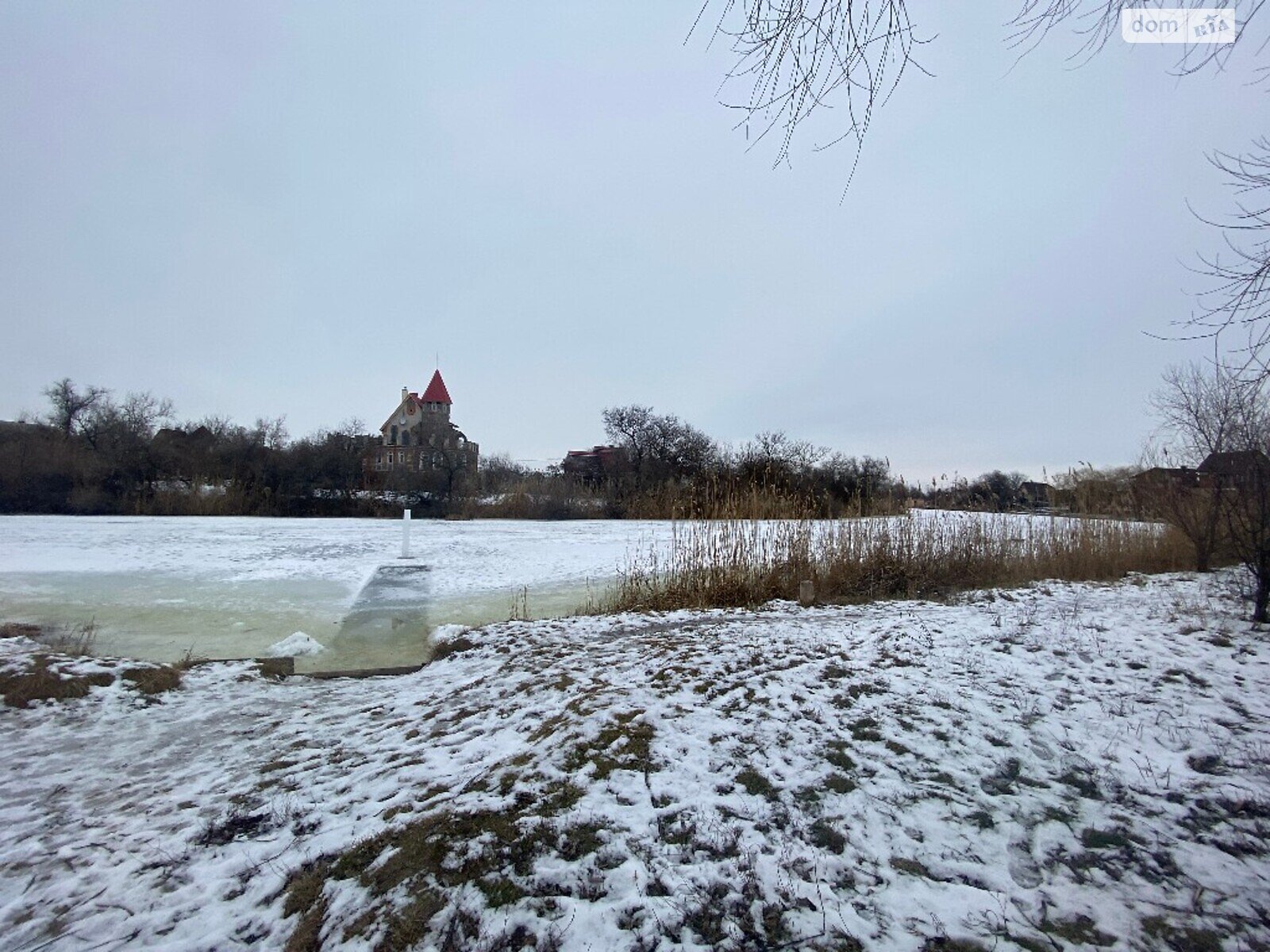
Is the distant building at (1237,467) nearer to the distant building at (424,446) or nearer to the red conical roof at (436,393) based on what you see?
the distant building at (424,446)

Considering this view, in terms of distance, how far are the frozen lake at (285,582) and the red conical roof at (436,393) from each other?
3436 cm

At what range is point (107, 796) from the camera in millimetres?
3355

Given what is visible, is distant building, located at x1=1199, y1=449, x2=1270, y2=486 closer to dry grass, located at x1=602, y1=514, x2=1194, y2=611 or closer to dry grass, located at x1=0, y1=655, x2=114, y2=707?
dry grass, located at x1=602, y1=514, x2=1194, y2=611

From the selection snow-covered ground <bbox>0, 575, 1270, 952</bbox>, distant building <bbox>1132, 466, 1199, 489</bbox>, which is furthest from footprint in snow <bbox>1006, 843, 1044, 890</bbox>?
distant building <bbox>1132, 466, 1199, 489</bbox>

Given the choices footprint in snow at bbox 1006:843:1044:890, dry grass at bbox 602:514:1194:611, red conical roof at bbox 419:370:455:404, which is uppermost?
red conical roof at bbox 419:370:455:404

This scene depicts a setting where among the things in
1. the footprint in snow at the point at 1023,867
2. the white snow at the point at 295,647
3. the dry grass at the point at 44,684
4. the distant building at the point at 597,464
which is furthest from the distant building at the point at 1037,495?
the distant building at the point at 597,464

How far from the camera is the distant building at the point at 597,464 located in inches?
1469

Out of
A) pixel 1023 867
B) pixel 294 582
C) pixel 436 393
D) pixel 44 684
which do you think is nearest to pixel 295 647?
pixel 44 684

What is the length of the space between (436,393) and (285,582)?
150 ft

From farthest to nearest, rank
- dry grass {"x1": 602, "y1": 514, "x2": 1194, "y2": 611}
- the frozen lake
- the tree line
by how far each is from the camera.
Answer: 1. the tree line
2. dry grass {"x1": 602, "y1": 514, "x2": 1194, "y2": 611}
3. the frozen lake

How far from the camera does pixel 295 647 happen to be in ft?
24.3

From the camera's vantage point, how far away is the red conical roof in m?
54.6

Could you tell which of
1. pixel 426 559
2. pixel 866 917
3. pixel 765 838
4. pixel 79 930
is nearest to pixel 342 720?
pixel 79 930

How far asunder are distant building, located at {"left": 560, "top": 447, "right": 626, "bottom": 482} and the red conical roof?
1782 cm
